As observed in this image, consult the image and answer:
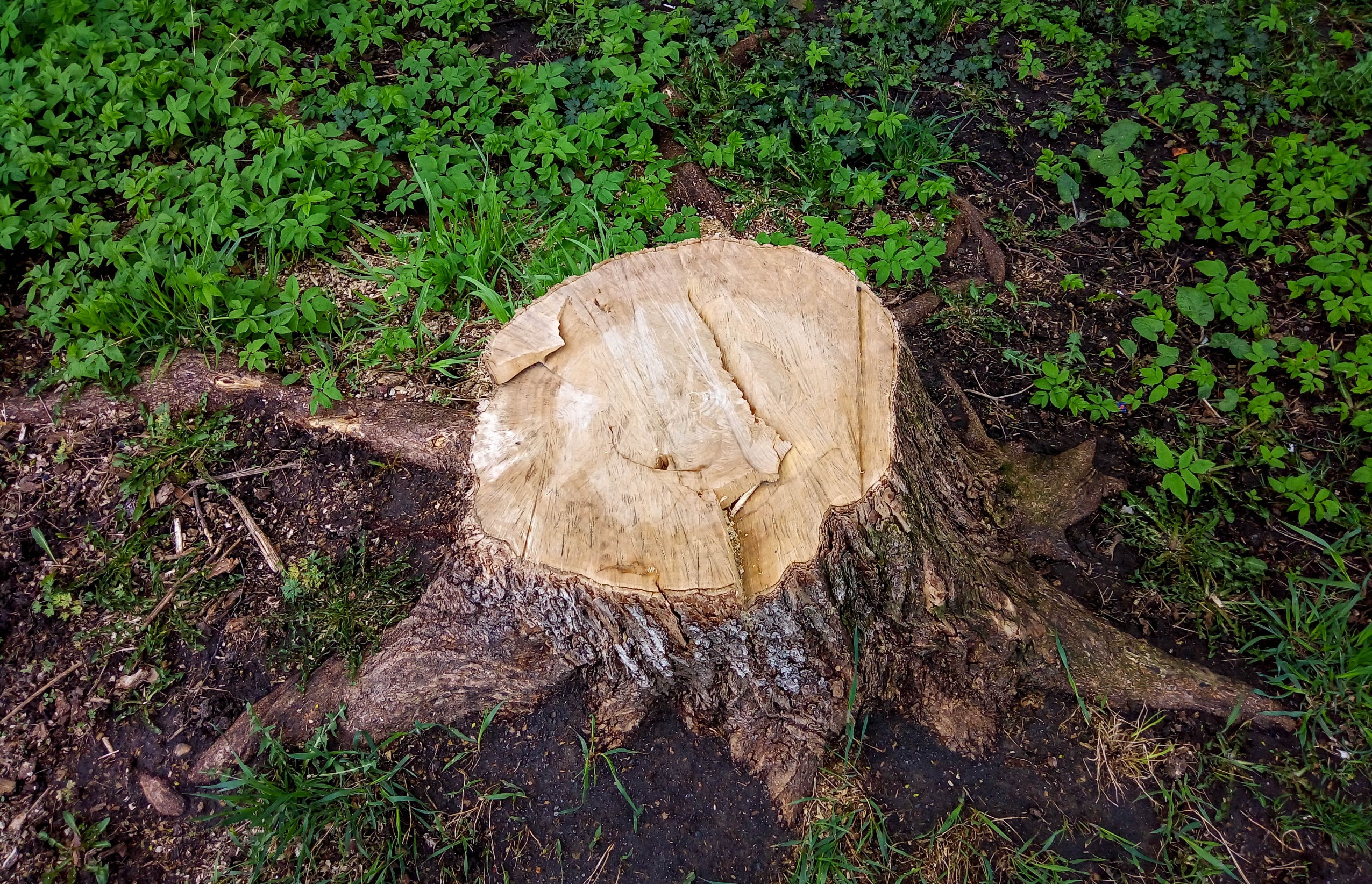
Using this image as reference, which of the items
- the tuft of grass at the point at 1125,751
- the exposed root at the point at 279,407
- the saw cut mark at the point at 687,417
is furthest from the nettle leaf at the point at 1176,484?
the exposed root at the point at 279,407

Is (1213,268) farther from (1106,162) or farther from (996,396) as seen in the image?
(996,396)

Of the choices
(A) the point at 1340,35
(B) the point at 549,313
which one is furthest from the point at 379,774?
(A) the point at 1340,35

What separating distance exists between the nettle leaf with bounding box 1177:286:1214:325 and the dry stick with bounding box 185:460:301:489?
350 cm

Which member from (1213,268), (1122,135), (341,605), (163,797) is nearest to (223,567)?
(341,605)

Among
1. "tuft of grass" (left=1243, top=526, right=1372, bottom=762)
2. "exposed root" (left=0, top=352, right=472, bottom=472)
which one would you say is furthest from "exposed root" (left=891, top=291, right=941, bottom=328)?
"exposed root" (left=0, top=352, right=472, bottom=472)

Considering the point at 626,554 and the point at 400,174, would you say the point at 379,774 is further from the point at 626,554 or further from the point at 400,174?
the point at 400,174

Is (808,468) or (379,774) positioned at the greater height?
(808,468)

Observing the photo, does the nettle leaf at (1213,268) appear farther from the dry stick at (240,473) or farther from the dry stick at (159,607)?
the dry stick at (159,607)

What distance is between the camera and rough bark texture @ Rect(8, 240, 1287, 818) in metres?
1.86

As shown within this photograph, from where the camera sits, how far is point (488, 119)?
3463 mm

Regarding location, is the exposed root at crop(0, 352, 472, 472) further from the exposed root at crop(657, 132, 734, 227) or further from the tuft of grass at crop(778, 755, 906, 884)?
the tuft of grass at crop(778, 755, 906, 884)

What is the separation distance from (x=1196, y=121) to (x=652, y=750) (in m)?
3.82

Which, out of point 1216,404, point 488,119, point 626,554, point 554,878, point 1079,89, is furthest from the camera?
point 1079,89

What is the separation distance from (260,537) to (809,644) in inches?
74.7
